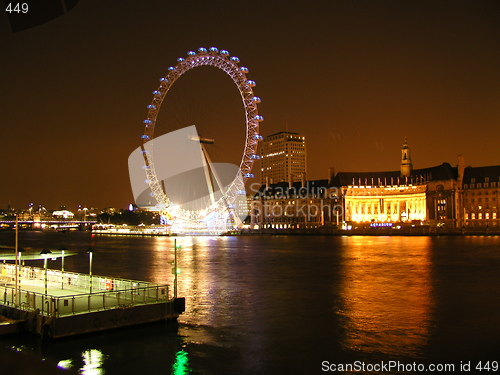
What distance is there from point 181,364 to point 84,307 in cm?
574

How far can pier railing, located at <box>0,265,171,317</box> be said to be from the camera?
20.6m

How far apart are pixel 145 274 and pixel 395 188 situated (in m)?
126

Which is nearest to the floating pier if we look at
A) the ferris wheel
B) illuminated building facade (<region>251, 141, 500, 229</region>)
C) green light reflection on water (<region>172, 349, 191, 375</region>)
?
green light reflection on water (<region>172, 349, 191, 375</region>)

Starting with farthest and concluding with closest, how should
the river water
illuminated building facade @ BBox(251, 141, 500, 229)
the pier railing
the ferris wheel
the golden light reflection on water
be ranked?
illuminated building facade @ BBox(251, 141, 500, 229)
the ferris wheel
the pier railing
the golden light reflection on water
the river water

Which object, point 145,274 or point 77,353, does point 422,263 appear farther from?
point 77,353

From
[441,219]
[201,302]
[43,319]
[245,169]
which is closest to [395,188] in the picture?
[441,219]

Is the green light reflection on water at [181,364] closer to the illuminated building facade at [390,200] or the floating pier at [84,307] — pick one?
the floating pier at [84,307]

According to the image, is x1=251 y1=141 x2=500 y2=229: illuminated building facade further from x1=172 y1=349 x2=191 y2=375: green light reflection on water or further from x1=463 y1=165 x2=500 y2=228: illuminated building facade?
x1=172 y1=349 x2=191 y2=375: green light reflection on water

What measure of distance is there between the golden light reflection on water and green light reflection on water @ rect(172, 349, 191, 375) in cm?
569

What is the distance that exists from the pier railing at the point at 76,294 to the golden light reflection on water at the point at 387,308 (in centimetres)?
828

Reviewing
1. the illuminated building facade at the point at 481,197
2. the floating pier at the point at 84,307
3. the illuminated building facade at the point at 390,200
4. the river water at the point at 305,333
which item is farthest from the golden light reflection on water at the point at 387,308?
the illuminated building facade at the point at 390,200

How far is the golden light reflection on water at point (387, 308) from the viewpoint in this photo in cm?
1962

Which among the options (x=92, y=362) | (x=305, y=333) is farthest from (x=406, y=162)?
(x=92, y=362)

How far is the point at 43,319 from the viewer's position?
65.6 feet
